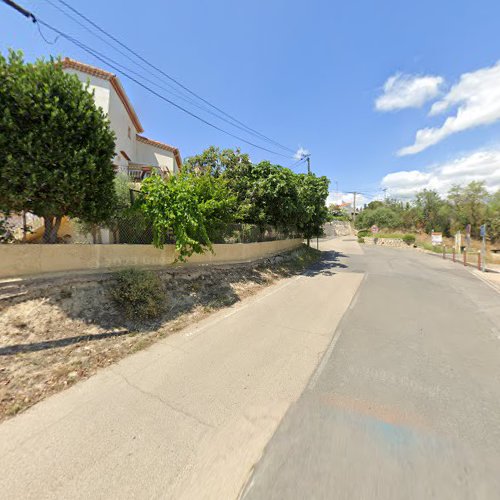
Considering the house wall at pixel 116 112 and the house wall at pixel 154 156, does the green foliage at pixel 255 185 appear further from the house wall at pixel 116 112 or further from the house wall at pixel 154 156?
the house wall at pixel 154 156

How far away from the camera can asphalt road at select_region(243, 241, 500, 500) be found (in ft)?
6.75

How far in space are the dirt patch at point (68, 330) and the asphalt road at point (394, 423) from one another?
10.1 feet

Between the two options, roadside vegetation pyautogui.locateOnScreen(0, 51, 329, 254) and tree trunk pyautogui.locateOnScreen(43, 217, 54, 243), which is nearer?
roadside vegetation pyautogui.locateOnScreen(0, 51, 329, 254)

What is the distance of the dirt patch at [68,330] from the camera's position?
3396 millimetres

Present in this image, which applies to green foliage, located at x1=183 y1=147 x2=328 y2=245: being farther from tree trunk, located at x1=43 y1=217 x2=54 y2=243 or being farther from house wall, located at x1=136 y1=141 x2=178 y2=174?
house wall, located at x1=136 y1=141 x2=178 y2=174

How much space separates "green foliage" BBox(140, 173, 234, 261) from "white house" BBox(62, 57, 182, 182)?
4.19ft

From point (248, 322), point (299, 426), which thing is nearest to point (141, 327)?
point (248, 322)

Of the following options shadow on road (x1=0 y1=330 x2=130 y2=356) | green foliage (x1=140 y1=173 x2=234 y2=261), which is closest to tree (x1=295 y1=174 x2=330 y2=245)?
green foliage (x1=140 y1=173 x2=234 y2=261)

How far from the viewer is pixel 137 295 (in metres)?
5.66

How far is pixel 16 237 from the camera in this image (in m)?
6.18

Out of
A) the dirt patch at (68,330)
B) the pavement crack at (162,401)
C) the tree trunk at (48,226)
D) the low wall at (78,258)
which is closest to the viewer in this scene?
the pavement crack at (162,401)

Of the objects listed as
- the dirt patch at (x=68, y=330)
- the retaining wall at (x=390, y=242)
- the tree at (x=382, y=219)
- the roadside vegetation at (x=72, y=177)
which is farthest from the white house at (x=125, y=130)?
the tree at (x=382, y=219)

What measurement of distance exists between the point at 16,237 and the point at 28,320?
9.66ft

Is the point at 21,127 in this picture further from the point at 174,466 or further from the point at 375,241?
the point at 375,241
